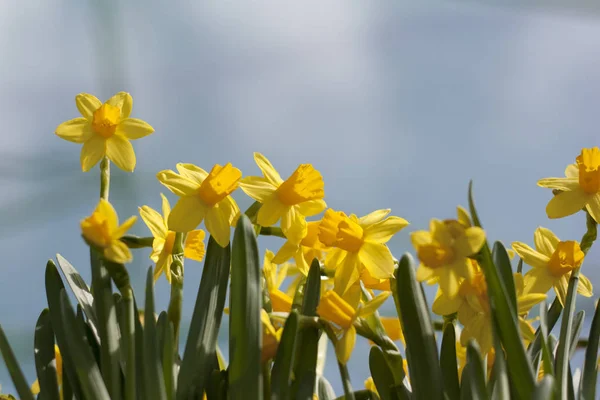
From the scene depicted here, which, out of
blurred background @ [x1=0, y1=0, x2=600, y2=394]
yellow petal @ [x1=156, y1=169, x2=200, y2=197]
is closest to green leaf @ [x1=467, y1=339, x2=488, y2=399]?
yellow petal @ [x1=156, y1=169, x2=200, y2=197]

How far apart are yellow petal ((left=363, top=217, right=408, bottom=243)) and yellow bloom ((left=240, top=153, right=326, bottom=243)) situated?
5 cm

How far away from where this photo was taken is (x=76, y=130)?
1.71 feet

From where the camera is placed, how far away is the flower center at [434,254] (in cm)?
39

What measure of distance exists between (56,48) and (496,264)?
15.4 feet

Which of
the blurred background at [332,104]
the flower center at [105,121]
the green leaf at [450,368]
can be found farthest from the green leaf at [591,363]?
the blurred background at [332,104]

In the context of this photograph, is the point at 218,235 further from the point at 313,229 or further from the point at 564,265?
the point at 564,265

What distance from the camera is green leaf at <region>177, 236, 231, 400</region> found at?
0.47 metres

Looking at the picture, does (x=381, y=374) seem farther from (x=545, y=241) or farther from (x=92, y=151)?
(x=92, y=151)

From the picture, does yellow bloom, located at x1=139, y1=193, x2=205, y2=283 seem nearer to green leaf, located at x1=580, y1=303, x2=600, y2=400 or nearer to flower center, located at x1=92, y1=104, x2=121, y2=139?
flower center, located at x1=92, y1=104, x2=121, y2=139

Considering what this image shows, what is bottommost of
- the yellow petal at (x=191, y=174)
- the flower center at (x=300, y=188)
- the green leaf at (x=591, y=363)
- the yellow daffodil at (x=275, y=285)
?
the green leaf at (x=591, y=363)

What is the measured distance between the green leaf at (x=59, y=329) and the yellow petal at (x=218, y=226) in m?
0.13

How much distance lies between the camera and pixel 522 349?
0.43 m

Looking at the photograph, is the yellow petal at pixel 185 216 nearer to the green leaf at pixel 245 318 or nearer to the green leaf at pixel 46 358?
the green leaf at pixel 245 318

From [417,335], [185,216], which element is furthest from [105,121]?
[417,335]
